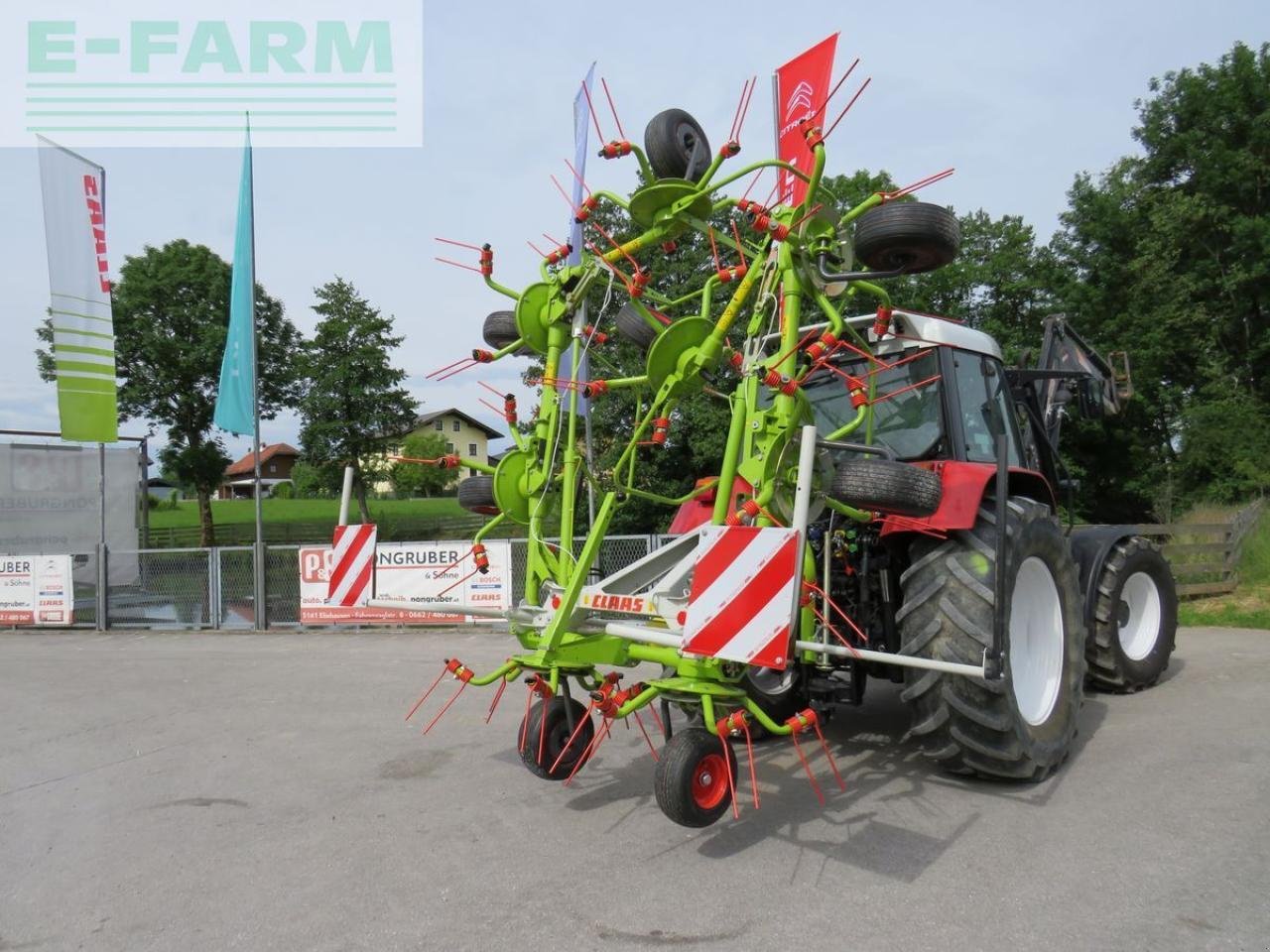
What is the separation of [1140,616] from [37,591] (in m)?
15.3

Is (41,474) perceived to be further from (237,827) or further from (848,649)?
(848,649)

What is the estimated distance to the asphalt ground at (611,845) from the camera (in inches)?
117

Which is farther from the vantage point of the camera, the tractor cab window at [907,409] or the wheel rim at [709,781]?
the tractor cab window at [907,409]

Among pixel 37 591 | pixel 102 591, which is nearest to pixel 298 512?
pixel 37 591

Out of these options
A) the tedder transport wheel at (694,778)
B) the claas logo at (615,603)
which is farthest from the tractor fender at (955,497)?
the tedder transport wheel at (694,778)

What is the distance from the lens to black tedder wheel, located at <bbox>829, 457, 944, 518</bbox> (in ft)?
12.0

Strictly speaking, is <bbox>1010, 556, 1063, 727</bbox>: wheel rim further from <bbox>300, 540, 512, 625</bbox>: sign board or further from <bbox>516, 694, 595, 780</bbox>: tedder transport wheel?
<bbox>300, 540, 512, 625</bbox>: sign board

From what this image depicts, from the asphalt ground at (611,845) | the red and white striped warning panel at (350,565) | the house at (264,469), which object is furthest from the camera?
the house at (264,469)

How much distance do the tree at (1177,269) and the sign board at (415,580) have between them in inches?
608

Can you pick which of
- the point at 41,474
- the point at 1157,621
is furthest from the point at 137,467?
the point at 1157,621

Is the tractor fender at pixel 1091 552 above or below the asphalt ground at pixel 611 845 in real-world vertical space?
above

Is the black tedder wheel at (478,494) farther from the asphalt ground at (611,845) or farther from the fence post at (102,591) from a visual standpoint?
the fence post at (102,591)

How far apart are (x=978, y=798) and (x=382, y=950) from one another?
2776mm

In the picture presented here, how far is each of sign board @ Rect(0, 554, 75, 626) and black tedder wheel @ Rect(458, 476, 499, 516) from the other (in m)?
12.2
